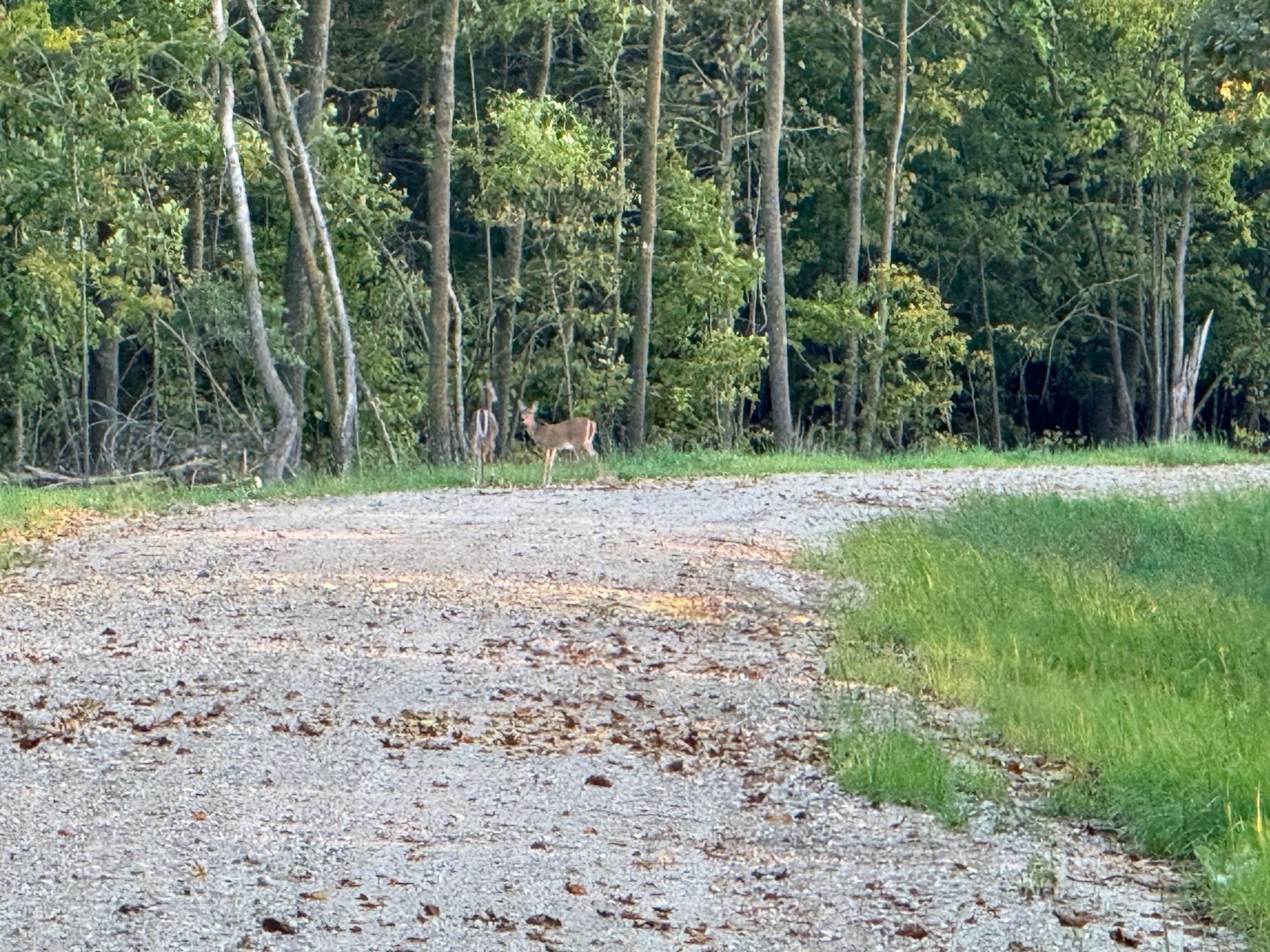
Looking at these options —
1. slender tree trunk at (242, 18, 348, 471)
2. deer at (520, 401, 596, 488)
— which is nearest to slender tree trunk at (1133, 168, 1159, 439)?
slender tree trunk at (242, 18, 348, 471)

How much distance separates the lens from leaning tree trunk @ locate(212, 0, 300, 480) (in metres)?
26.3

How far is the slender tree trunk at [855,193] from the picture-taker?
3700 centimetres

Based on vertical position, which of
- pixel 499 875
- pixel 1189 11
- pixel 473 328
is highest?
pixel 1189 11

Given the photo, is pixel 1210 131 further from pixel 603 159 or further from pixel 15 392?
pixel 15 392

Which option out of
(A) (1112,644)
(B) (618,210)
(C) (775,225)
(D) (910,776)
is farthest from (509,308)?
(D) (910,776)

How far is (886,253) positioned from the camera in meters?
37.1

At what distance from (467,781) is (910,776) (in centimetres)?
181

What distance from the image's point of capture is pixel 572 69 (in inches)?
1433

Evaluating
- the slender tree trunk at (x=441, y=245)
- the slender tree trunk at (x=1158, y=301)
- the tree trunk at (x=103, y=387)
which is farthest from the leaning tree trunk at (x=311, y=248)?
the slender tree trunk at (x=1158, y=301)

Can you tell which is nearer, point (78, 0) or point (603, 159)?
point (78, 0)

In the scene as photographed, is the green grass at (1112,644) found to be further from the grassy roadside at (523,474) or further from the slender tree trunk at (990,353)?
the slender tree trunk at (990,353)

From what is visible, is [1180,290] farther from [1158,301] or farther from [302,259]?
[302,259]

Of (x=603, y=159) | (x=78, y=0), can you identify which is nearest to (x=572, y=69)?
(x=603, y=159)

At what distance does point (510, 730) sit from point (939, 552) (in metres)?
6.83
